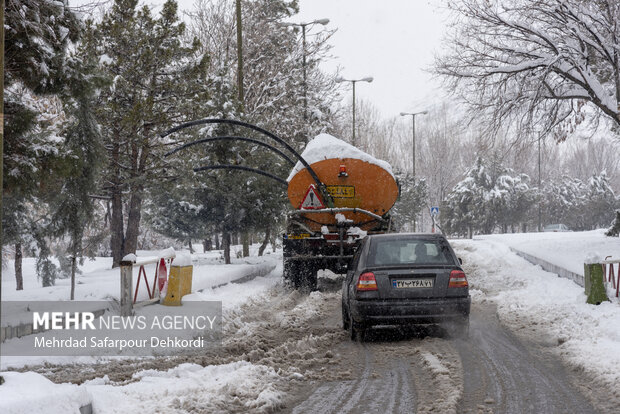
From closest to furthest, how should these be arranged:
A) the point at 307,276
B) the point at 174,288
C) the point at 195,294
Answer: the point at 174,288 → the point at 195,294 → the point at 307,276

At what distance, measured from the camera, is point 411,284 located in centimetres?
880

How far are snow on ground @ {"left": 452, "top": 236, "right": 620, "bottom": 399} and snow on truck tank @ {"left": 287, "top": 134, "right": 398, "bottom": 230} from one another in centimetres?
306

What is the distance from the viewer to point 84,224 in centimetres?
1154

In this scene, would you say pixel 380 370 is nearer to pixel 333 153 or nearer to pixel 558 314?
pixel 558 314

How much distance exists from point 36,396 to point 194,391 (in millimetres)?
1638

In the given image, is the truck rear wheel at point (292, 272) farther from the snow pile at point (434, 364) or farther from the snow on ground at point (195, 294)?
the snow pile at point (434, 364)

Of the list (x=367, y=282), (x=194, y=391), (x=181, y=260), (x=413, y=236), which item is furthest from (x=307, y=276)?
(x=194, y=391)

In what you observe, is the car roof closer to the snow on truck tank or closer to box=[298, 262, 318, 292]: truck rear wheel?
box=[298, 262, 318, 292]: truck rear wheel

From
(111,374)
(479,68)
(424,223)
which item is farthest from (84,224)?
(424,223)

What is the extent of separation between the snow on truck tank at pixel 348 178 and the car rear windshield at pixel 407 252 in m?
6.02

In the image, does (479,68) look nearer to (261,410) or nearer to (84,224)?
(84,224)

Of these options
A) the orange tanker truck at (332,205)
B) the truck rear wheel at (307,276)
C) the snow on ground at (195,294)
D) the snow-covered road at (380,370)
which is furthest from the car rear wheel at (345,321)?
the truck rear wheel at (307,276)

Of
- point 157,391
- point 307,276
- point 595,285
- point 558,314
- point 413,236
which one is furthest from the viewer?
point 307,276

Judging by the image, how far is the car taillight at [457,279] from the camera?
8867 mm
